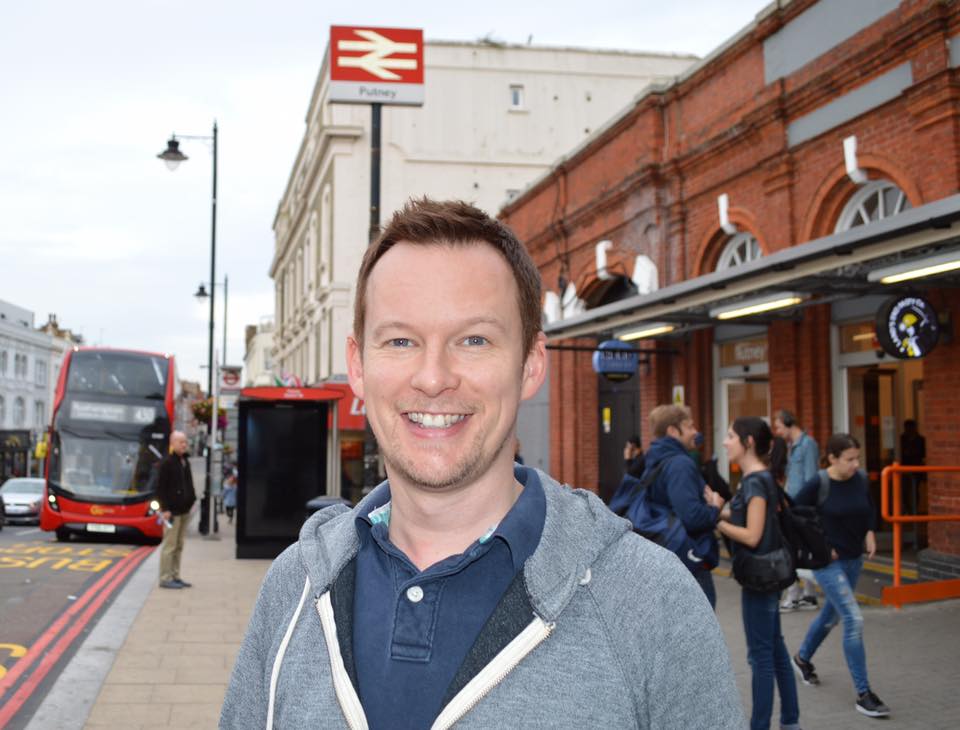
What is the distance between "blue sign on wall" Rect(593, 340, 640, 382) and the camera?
1564 cm

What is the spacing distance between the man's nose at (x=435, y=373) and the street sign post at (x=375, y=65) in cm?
1035

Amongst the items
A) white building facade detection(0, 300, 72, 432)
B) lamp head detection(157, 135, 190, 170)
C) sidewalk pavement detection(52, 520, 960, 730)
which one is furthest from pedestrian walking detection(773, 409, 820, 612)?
white building facade detection(0, 300, 72, 432)

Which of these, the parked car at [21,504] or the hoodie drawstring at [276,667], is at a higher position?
the hoodie drawstring at [276,667]

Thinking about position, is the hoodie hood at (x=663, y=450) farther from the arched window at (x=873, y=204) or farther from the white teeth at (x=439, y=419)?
the arched window at (x=873, y=204)

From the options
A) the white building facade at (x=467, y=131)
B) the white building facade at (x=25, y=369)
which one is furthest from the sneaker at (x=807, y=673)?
the white building facade at (x=25, y=369)

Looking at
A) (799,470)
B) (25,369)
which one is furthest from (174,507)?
(25,369)

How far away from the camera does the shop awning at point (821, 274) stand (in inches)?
308

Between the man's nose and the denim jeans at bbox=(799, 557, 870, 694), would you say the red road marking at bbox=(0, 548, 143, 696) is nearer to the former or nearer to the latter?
the denim jeans at bbox=(799, 557, 870, 694)

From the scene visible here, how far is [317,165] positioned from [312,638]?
3695cm

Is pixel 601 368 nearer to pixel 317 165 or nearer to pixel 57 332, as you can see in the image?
pixel 317 165

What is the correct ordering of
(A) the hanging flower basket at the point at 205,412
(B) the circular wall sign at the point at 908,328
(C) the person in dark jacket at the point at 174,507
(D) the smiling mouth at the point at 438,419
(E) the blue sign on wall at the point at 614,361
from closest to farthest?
(D) the smiling mouth at the point at 438,419
(B) the circular wall sign at the point at 908,328
(C) the person in dark jacket at the point at 174,507
(E) the blue sign on wall at the point at 614,361
(A) the hanging flower basket at the point at 205,412

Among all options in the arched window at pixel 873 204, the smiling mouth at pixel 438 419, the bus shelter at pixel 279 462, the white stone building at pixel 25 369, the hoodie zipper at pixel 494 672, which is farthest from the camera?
the white stone building at pixel 25 369

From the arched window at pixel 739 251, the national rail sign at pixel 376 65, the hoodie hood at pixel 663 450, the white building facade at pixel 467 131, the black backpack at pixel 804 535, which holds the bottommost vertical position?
the black backpack at pixel 804 535

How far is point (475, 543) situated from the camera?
5.81 ft
